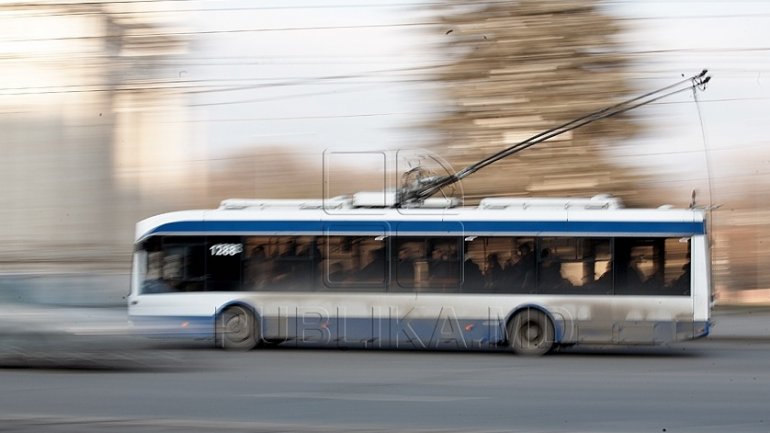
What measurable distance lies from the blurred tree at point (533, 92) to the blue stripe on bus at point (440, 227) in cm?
1249

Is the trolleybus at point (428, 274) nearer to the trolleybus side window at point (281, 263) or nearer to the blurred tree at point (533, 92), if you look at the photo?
the trolleybus side window at point (281, 263)

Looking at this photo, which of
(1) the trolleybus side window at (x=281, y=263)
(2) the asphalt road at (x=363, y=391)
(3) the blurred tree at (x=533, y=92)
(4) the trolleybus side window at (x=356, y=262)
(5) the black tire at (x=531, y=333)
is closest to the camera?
(2) the asphalt road at (x=363, y=391)

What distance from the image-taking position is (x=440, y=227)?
1666 centimetres

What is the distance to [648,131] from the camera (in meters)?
28.8

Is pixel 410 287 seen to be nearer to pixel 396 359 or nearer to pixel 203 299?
pixel 396 359

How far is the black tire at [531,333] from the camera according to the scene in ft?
53.0

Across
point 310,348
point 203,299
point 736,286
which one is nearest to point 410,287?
point 310,348

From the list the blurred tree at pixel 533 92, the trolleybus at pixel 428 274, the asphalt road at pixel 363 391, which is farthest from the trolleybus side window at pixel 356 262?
the blurred tree at pixel 533 92

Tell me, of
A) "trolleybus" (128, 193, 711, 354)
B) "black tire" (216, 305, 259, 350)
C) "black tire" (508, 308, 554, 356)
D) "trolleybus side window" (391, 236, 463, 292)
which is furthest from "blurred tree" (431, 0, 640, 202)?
"black tire" (216, 305, 259, 350)

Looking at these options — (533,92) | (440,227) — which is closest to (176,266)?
(440,227)

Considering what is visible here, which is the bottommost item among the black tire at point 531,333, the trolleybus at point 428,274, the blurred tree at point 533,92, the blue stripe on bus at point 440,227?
the black tire at point 531,333

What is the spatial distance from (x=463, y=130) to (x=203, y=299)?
14225mm

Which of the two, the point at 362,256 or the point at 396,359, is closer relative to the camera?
the point at 396,359

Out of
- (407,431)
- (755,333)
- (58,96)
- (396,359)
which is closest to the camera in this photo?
(407,431)
